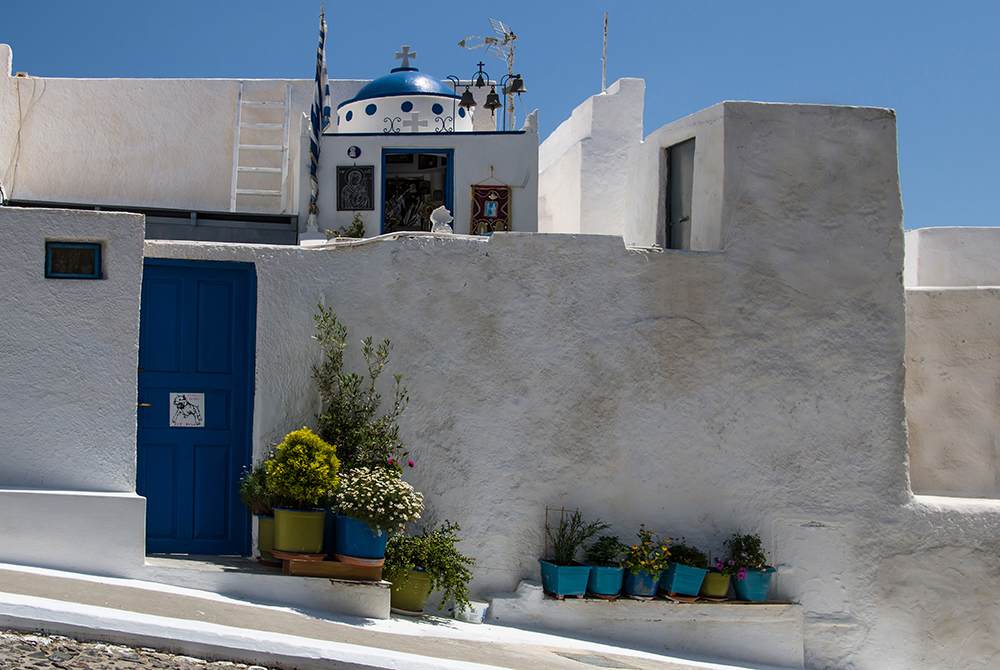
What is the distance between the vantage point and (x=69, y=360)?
6.28m

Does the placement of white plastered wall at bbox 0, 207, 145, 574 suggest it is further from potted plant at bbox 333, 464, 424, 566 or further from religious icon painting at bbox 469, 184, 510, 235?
religious icon painting at bbox 469, 184, 510, 235

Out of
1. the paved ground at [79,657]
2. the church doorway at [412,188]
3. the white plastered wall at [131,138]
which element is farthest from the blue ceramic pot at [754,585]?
the white plastered wall at [131,138]

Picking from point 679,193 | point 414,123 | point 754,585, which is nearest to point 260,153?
point 414,123

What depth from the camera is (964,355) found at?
8609 mm

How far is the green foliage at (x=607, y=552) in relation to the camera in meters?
7.16

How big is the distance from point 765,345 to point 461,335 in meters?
2.49

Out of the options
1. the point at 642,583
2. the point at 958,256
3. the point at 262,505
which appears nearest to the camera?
the point at 262,505

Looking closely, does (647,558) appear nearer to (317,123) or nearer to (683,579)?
(683,579)

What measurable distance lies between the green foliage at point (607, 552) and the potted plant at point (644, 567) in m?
0.08

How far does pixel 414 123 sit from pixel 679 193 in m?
4.62

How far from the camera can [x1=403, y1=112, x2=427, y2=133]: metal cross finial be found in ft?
39.7

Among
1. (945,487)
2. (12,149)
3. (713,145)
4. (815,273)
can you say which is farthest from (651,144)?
(12,149)

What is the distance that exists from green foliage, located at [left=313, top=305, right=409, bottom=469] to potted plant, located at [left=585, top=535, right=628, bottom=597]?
166 centimetres

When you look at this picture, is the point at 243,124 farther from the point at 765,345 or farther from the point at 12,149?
the point at 765,345
